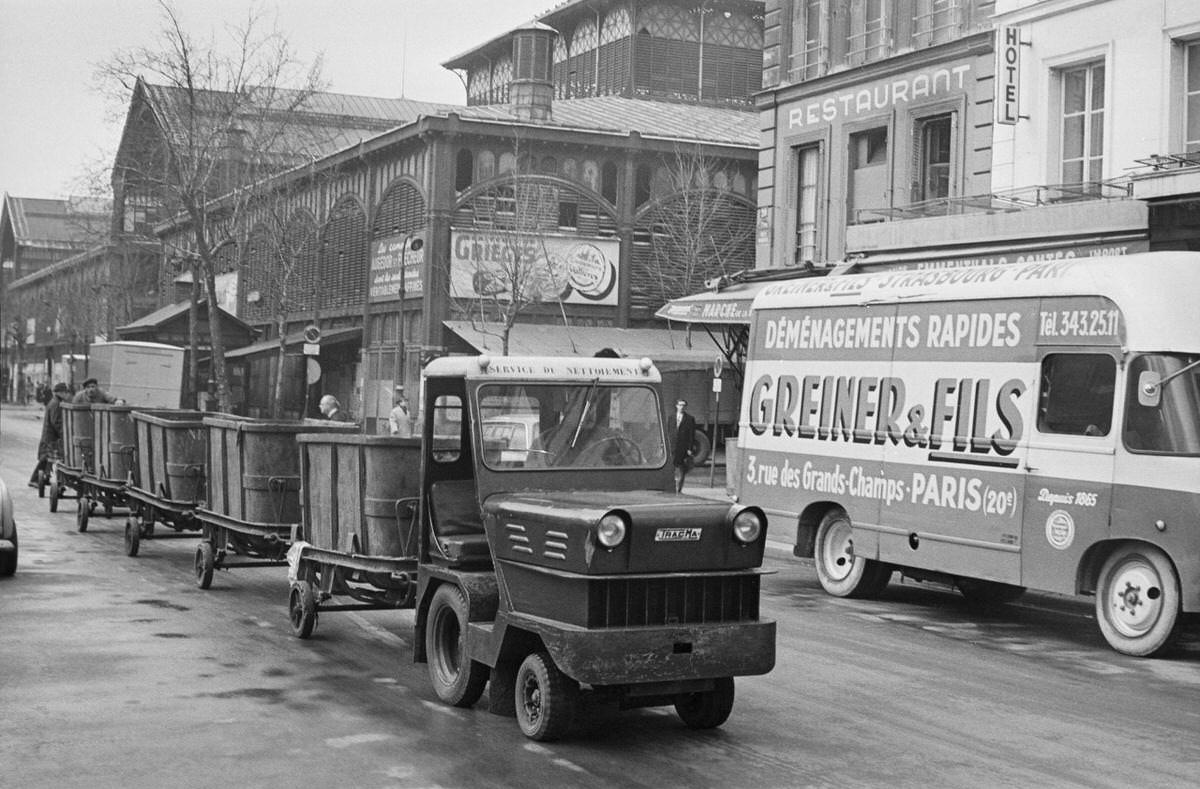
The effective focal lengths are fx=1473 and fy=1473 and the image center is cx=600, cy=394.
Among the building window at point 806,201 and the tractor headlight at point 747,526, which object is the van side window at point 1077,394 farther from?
the building window at point 806,201

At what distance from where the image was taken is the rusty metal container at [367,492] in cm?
1023

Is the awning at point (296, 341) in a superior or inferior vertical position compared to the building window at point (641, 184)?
inferior

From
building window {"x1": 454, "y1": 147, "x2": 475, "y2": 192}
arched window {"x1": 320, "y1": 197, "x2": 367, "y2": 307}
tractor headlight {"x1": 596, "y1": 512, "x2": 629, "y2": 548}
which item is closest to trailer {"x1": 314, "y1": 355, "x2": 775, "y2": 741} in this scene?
tractor headlight {"x1": 596, "y1": 512, "x2": 629, "y2": 548}

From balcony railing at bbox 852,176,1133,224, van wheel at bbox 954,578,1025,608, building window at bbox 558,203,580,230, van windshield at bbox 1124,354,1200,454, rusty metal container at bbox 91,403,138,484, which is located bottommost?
van wheel at bbox 954,578,1025,608

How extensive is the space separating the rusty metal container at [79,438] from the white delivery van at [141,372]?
56.4 feet

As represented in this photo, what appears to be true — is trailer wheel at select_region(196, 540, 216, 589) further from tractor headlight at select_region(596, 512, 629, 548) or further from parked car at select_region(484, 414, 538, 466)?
A: tractor headlight at select_region(596, 512, 629, 548)

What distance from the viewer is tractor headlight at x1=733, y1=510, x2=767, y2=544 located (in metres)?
8.27

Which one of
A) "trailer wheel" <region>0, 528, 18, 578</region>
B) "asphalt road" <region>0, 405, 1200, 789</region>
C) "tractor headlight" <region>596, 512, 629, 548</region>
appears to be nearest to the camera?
"asphalt road" <region>0, 405, 1200, 789</region>

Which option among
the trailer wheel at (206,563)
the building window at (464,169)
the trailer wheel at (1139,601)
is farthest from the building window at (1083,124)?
Answer: the building window at (464,169)

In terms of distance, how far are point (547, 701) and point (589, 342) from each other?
129 feet

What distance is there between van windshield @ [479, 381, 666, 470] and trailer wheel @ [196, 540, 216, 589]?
6200 millimetres

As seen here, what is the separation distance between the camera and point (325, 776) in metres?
7.43

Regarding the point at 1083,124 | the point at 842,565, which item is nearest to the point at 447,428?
the point at 842,565

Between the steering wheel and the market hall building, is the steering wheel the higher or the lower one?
the lower one
